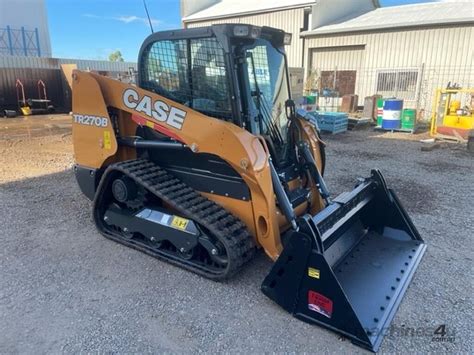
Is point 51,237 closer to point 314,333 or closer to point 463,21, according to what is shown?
point 314,333

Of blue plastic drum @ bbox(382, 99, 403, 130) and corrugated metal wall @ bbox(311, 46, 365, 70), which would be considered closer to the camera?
blue plastic drum @ bbox(382, 99, 403, 130)

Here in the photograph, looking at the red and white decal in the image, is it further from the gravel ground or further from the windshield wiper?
the gravel ground

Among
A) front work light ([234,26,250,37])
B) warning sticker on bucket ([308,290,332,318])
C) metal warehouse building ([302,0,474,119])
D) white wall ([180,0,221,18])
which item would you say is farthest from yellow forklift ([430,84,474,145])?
white wall ([180,0,221,18])

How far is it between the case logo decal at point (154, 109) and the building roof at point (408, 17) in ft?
48.2

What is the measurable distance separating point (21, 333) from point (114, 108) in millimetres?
2286

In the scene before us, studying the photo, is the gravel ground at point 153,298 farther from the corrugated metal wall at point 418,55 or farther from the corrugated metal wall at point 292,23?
the corrugated metal wall at point 292,23

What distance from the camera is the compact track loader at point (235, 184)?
275 cm

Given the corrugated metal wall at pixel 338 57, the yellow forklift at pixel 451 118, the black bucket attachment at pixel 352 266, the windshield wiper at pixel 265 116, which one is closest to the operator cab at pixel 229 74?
the windshield wiper at pixel 265 116

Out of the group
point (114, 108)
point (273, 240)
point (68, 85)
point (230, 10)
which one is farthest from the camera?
point (230, 10)

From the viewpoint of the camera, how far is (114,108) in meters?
3.94

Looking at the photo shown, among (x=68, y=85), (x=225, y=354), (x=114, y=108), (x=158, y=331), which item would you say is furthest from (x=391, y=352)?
(x=68, y=85)

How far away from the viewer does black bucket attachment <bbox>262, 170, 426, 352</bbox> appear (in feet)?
8.32

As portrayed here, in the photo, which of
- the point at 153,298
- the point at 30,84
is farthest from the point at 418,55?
the point at 30,84

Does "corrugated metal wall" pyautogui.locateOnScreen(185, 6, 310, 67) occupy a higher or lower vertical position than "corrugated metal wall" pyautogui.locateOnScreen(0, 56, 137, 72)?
higher
